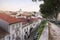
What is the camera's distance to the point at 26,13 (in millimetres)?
8141

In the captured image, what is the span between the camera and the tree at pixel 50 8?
7610 millimetres

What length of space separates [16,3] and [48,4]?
1.50 m

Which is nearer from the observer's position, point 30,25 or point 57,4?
point 57,4

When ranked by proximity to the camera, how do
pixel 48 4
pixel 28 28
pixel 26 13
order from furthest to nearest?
1. pixel 28 28
2. pixel 26 13
3. pixel 48 4

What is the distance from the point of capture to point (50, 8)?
25.4 feet

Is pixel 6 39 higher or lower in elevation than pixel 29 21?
lower

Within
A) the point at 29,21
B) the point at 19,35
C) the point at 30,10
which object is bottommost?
the point at 19,35

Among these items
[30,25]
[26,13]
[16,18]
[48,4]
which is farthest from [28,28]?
[48,4]

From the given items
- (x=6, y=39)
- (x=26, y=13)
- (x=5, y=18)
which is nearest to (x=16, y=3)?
(x=26, y=13)

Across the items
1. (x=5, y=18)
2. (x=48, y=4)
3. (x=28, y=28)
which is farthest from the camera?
(x=28, y=28)

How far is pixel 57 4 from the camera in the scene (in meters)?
7.70

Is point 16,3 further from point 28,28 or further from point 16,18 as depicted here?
point 28,28

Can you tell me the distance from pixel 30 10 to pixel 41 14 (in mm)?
646

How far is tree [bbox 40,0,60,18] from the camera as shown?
7.61 metres
